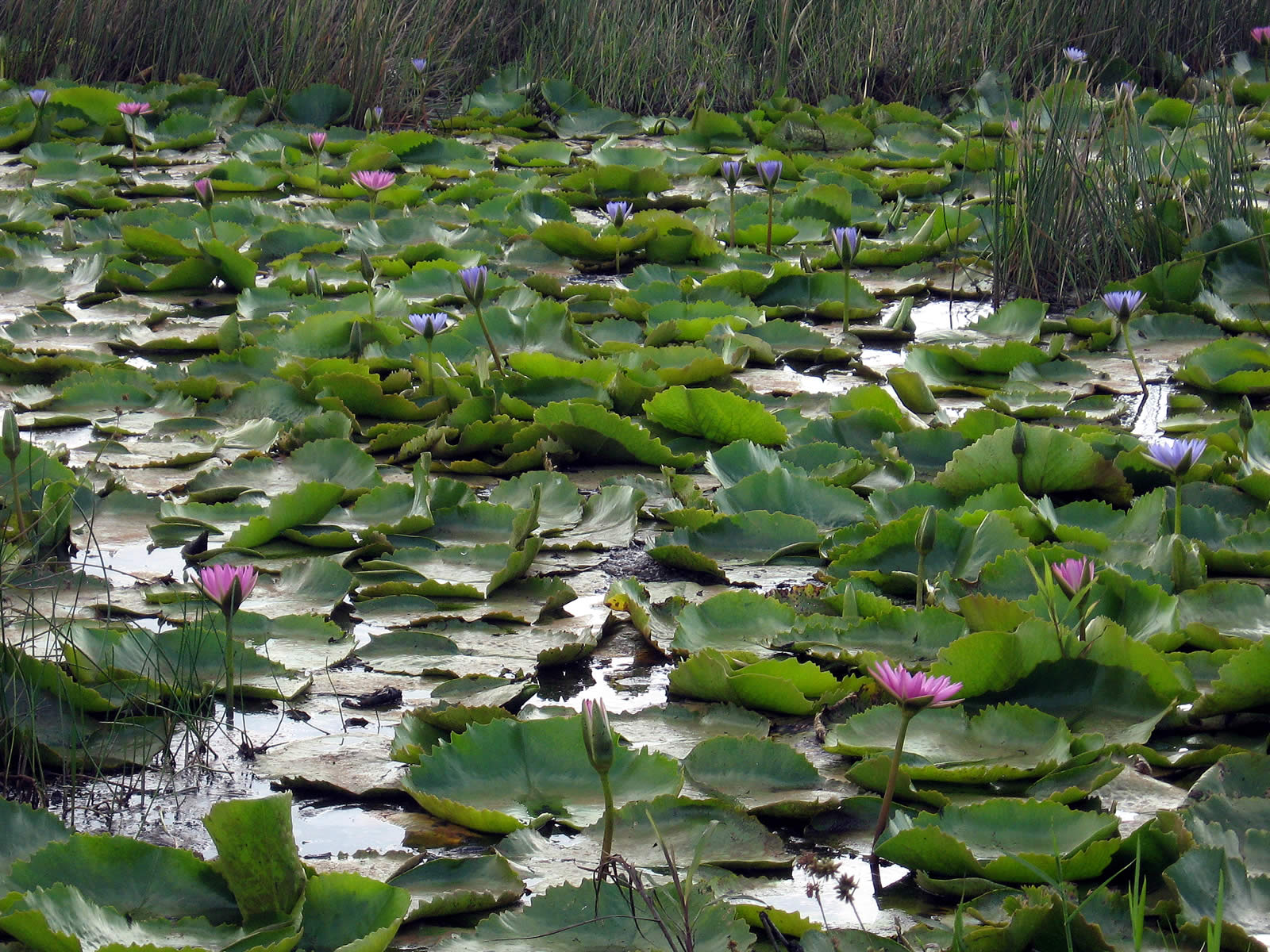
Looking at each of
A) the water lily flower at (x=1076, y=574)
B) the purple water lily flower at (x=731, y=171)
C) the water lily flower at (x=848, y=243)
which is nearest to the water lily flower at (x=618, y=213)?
the purple water lily flower at (x=731, y=171)

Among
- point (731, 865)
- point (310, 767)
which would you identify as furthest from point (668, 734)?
point (310, 767)

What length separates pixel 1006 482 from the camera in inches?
98.9

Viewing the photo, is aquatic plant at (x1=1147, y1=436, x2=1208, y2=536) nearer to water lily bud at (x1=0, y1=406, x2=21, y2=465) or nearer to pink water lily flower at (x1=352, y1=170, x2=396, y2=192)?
water lily bud at (x1=0, y1=406, x2=21, y2=465)

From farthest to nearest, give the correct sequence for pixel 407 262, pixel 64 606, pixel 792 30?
pixel 792 30
pixel 407 262
pixel 64 606

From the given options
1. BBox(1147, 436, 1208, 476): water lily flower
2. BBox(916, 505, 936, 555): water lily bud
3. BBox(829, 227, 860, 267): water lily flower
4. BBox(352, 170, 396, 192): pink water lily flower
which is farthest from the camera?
BBox(352, 170, 396, 192): pink water lily flower

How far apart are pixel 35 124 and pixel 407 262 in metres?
2.44

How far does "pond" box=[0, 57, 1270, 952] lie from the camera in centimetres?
144

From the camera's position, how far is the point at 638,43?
6.79 m

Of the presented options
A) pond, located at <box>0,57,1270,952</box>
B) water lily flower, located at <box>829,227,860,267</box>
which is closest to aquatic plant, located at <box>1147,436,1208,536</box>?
pond, located at <box>0,57,1270,952</box>

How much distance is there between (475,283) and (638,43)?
13.9 feet

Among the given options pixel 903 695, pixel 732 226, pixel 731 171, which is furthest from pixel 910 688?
pixel 732 226

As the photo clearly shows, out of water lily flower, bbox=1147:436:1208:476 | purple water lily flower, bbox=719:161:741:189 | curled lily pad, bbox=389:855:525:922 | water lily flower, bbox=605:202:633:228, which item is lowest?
curled lily pad, bbox=389:855:525:922

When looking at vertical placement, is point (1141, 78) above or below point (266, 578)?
above

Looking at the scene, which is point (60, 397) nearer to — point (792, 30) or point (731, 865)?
point (731, 865)
